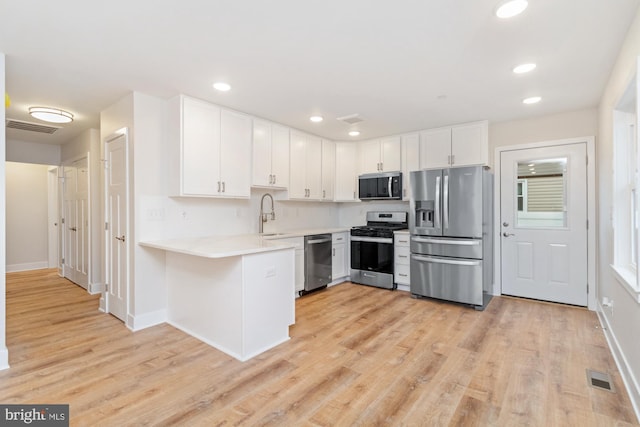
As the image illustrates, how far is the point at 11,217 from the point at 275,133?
5693 mm

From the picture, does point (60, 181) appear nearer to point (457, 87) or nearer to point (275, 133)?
point (275, 133)

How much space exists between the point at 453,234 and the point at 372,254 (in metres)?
1.24

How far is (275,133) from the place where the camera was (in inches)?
162

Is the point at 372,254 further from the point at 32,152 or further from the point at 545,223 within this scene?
the point at 32,152

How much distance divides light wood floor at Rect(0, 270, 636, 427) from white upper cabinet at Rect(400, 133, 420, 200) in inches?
73.5

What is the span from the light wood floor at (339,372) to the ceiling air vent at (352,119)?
7.66 ft

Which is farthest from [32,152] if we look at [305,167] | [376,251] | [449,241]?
[449,241]

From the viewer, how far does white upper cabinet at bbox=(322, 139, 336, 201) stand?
16.2 ft

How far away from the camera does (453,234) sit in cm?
385

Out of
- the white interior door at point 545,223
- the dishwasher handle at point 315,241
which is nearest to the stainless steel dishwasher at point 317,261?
the dishwasher handle at point 315,241

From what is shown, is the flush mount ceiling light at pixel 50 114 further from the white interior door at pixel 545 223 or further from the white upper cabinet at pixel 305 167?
the white interior door at pixel 545 223

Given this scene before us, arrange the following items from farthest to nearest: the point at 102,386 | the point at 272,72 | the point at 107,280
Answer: the point at 107,280 < the point at 272,72 < the point at 102,386

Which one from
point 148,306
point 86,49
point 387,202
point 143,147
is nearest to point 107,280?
point 148,306

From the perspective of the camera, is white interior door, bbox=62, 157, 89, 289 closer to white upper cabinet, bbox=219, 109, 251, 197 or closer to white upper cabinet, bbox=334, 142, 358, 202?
white upper cabinet, bbox=219, 109, 251, 197
